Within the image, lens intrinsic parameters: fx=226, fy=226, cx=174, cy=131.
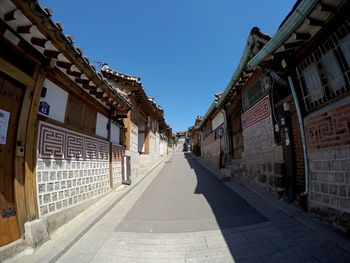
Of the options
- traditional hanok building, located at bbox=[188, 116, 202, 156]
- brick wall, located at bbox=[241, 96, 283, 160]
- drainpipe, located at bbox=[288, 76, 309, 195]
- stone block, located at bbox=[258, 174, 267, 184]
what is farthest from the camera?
traditional hanok building, located at bbox=[188, 116, 202, 156]

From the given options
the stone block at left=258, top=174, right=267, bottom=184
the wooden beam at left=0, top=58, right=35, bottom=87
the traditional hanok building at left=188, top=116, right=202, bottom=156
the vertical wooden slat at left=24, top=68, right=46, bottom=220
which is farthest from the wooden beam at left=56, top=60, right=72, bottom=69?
the traditional hanok building at left=188, top=116, right=202, bottom=156

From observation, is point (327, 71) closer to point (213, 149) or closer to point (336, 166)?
point (336, 166)

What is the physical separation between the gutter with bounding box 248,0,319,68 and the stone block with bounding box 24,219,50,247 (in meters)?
6.17

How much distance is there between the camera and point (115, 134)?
34.5ft

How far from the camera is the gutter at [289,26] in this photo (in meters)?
3.88

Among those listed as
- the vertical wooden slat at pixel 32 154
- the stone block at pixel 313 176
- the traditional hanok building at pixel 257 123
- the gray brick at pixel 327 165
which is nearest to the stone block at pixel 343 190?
the gray brick at pixel 327 165

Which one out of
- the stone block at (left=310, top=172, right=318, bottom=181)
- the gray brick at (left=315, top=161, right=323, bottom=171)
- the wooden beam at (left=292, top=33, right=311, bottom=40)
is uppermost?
the wooden beam at (left=292, top=33, right=311, bottom=40)

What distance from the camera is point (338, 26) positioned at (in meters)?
4.26

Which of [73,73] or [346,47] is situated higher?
[73,73]

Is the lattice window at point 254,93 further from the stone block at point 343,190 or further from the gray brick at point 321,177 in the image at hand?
the stone block at point 343,190

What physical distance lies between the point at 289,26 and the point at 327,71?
4.36ft

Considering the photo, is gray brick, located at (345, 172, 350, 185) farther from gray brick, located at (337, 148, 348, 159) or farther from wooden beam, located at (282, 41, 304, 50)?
wooden beam, located at (282, 41, 304, 50)

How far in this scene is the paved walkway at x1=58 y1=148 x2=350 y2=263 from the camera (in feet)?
13.3

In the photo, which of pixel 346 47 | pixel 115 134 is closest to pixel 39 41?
pixel 346 47
